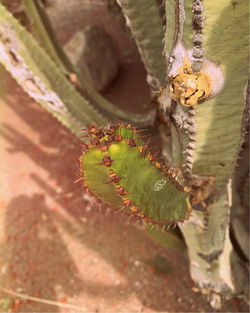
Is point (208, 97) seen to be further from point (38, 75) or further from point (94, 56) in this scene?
point (94, 56)

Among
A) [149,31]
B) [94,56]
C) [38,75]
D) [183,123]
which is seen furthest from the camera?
[94,56]

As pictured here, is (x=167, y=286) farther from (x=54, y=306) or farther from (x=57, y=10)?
(x=57, y=10)

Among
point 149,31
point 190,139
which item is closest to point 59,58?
point 149,31

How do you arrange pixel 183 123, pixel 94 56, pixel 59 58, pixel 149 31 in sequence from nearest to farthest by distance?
1. pixel 183 123
2. pixel 149 31
3. pixel 59 58
4. pixel 94 56

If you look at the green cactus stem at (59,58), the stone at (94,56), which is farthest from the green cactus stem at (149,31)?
the stone at (94,56)

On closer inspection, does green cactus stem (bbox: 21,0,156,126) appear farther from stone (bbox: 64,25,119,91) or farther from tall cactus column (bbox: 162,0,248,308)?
stone (bbox: 64,25,119,91)

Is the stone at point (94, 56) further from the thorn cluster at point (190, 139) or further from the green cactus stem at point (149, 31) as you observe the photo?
the thorn cluster at point (190, 139)
